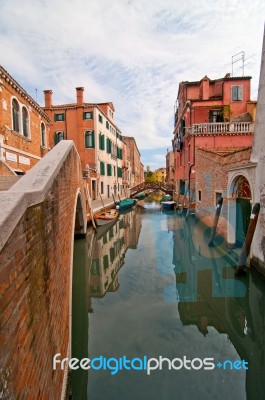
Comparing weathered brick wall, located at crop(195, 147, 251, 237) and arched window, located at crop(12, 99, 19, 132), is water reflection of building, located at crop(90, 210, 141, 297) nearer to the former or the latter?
weathered brick wall, located at crop(195, 147, 251, 237)

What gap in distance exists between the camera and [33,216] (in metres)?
1.94

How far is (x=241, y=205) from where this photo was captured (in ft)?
25.6

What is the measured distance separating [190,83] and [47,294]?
19.1 m

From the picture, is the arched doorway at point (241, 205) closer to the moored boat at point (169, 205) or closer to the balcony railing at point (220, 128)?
the balcony railing at point (220, 128)

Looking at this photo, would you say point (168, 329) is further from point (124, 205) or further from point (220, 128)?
point (124, 205)

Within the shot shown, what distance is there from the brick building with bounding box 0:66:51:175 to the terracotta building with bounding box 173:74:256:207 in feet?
30.2

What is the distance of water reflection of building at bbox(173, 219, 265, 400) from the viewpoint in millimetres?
3643

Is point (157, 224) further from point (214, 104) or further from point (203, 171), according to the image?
point (214, 104)

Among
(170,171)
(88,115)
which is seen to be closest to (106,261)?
(88,115)

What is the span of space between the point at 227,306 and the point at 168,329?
5.32 ft

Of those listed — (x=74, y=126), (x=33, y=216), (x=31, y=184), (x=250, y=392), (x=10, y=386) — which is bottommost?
(x=250, y=392)

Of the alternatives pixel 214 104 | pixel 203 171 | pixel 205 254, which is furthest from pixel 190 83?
pixel 205 254

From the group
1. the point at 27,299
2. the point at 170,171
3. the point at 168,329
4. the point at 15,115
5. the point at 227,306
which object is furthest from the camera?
the point at 170,171

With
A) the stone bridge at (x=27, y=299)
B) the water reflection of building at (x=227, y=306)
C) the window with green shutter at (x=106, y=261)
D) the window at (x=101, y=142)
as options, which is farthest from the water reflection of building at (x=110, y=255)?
the window at (x=101, y=142)
